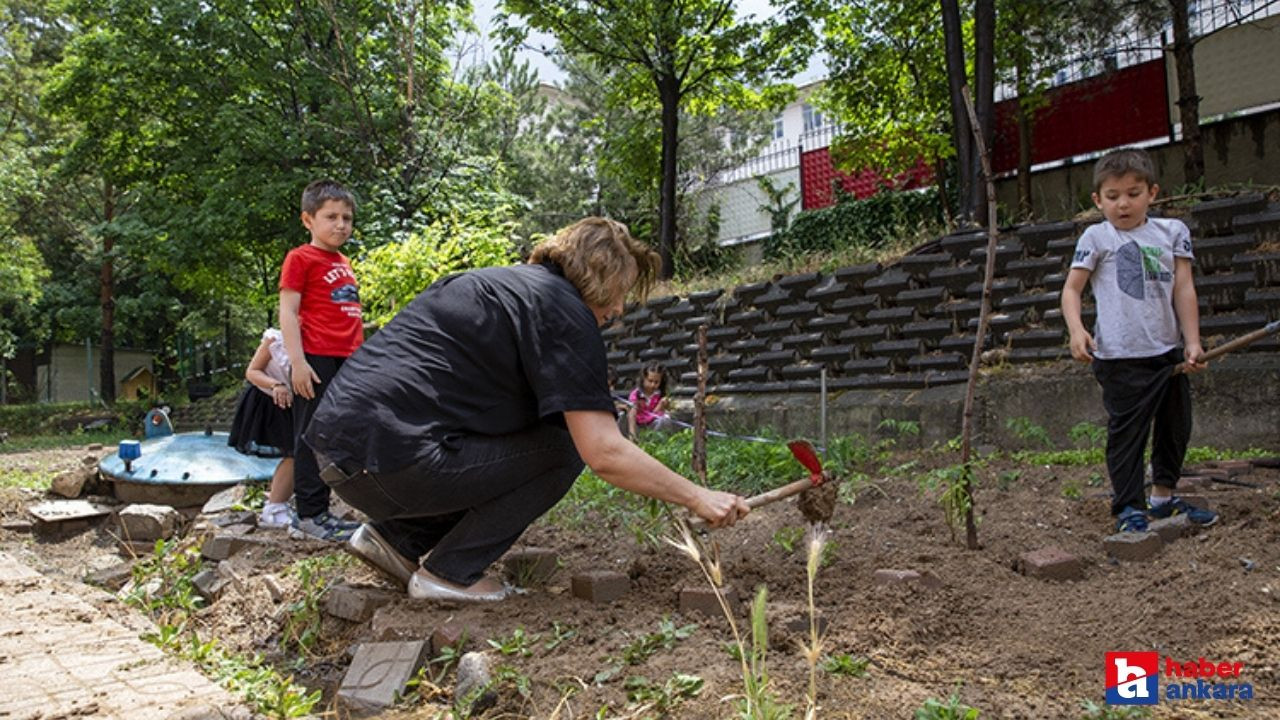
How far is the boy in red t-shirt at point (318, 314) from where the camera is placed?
159 inches

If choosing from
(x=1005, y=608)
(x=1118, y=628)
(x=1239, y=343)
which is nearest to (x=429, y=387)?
(x=1005, y=608)

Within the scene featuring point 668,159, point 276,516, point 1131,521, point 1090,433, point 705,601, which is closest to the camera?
point 705,601

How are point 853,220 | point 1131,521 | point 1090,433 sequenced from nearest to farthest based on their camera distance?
point 1131,521
point 1090,433
point 853,220

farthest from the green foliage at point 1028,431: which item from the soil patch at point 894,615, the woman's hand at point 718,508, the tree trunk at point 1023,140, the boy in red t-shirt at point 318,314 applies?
the tree trunk at point 1023,140

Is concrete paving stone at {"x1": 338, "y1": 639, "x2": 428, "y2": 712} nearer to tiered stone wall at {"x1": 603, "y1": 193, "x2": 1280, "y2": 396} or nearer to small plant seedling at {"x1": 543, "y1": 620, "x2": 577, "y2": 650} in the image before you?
small plant seedling at {"x1": 543, "y1": 620, "x2": 577, "y2": 650}

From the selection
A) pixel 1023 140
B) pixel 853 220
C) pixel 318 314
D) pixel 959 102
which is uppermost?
pixel 1023 140

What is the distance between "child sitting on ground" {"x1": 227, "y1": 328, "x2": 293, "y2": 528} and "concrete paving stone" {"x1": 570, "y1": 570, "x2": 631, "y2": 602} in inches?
80.1

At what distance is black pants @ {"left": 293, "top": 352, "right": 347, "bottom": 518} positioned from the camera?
405 cm

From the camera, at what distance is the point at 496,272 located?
2.79m

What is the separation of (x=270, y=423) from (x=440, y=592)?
2136 millimetres

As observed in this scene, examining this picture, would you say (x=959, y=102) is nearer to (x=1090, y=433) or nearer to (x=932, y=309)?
(x=932, y=309)

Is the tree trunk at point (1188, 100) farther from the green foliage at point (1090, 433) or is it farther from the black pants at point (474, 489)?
the black pants at point (474, 489)

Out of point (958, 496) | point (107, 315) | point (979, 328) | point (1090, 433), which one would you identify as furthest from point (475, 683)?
point (107, 315)

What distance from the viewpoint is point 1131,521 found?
3.27 m
